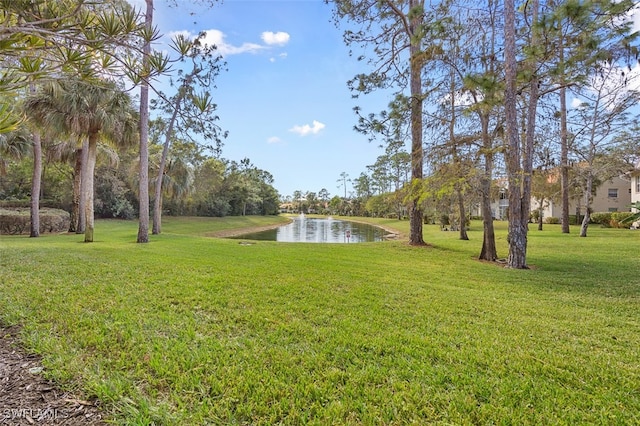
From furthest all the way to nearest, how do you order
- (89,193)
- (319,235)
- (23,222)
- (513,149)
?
(319,235) < (23,222) < (89,193) < (513,149)

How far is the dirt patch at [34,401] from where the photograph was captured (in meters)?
1.82

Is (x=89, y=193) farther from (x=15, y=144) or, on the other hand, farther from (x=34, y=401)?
(x=34, y=401)

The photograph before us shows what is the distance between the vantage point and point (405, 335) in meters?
3.03

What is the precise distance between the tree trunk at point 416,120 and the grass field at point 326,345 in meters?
4.41

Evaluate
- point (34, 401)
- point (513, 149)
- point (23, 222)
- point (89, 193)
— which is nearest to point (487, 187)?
point (513, 149)

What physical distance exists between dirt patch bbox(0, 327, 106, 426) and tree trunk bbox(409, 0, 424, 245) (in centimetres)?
815

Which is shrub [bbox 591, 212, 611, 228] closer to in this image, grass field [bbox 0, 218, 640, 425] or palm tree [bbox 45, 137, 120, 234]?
grass field [bbox 0, 218, 640, 425]

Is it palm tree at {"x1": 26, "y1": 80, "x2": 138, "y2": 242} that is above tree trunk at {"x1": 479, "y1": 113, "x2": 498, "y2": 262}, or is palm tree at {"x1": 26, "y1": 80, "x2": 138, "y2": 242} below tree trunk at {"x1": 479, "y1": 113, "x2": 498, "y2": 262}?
above

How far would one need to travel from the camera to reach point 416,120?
28.7ft

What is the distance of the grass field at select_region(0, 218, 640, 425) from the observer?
195cm

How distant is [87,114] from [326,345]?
11637mm

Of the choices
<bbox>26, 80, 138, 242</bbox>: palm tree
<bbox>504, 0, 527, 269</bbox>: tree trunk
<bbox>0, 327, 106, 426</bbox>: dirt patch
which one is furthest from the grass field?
<bbox>26, 80, 138, 242</bbox>: palm tree

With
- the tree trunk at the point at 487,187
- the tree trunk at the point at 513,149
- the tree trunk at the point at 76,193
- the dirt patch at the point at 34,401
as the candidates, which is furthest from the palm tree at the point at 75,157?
the tree trunk at the point at 513,149

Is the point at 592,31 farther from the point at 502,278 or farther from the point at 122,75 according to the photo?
the point at 122,75
